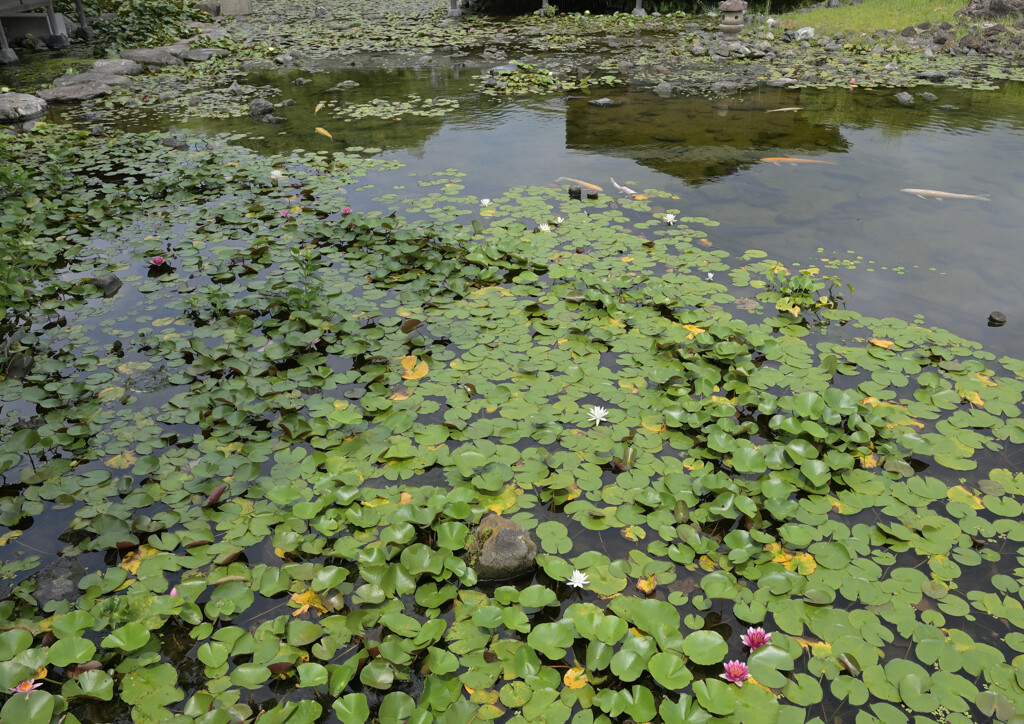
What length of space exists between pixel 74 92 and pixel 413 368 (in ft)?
28.4

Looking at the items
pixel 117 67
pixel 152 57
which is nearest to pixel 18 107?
pixel 117 67

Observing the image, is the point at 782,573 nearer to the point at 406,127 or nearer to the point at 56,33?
the point at 406,127

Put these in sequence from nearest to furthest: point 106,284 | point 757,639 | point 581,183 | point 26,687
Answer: point 26,687, point 757,639, point 106,284, point 581,183

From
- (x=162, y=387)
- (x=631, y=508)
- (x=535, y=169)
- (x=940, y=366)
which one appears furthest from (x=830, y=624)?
(x=535, y=169)

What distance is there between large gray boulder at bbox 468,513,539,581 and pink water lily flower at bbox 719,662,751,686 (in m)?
0.70

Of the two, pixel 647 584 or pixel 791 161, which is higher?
pixel 791 161

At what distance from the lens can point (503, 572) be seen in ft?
7.06

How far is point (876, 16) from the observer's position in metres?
12.5

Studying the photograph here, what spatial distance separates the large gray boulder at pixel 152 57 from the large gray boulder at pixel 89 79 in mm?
1341

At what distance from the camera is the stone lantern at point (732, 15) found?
38.6 ft

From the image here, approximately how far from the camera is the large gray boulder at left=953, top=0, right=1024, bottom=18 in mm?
11188

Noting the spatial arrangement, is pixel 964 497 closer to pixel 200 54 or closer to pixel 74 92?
pixel 74 92

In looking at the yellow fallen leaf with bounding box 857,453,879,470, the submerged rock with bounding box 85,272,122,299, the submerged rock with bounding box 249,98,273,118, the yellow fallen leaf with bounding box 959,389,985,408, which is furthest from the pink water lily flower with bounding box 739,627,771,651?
the submerged rock with bounding box 249,98,273,118

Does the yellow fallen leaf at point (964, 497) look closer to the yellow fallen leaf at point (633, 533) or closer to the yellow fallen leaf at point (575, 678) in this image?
the yellow fallen leaf at point (633, 533)
